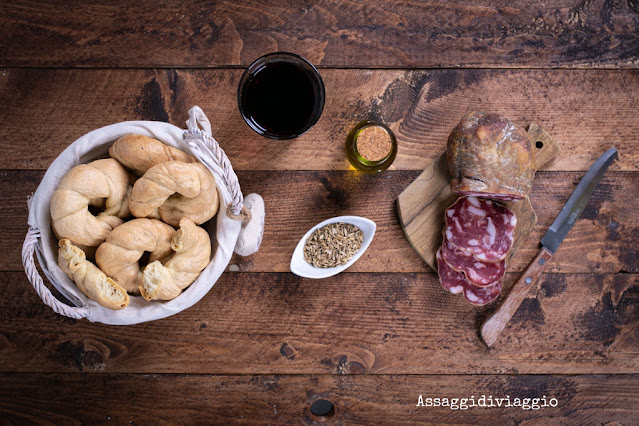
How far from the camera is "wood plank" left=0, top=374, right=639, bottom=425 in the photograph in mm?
1296

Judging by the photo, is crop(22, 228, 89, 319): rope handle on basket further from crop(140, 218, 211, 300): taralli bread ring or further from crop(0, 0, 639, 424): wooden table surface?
crop(0, 0, 639, 424): wooden table surface

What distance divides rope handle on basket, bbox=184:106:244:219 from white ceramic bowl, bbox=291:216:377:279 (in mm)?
306

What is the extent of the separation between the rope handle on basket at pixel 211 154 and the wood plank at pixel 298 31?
1.39ft

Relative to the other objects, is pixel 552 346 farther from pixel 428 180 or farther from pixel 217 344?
pixel 217 344

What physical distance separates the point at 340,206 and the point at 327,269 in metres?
0.18

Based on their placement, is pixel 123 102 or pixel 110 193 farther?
pixel 123 102

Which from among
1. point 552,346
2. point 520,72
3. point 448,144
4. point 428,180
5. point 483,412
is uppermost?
point 520,72

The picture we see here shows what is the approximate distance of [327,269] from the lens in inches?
48.5

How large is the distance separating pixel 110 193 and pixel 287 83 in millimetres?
498

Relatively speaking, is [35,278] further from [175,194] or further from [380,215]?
[380,215]

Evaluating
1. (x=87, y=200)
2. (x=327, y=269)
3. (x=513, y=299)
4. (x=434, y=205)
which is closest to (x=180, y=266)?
(x=87, y=200)

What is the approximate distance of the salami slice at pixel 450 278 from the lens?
1.25 metres

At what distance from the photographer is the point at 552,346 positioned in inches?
51.9

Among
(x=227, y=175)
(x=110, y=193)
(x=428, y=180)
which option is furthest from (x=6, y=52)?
(x=428, y=180)
